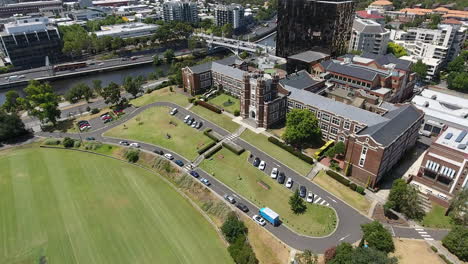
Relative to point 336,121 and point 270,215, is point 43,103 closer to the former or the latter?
point 270,215

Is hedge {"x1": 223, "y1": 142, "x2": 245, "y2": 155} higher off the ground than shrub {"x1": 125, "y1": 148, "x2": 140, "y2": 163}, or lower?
higher

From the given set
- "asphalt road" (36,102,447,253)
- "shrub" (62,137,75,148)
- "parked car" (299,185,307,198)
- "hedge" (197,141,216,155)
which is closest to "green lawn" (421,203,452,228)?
"asphalt road" (36,102,447,253)

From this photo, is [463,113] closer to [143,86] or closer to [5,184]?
[143,86]

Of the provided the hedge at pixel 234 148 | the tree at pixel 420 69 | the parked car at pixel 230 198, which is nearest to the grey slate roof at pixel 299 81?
the hedge at pixel 234 148

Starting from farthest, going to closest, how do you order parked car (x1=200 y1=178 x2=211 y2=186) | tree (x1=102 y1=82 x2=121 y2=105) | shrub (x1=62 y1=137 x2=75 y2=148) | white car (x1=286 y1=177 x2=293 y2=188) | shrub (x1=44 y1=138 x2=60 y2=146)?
tree (x1=102 y1=82 x2=121 y2=105), shrub (x1=44 y1=138 x2=60 y2=146), shrub (x1=62 y1=137 x2=75 y2=148), parked car (x1=200 y1=178 x2=211 y2=186), white car (x1=286 y1=177 x2=293 y2=188)

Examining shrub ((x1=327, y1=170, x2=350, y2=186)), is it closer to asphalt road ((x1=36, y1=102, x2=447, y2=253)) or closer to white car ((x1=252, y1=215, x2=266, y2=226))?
asphalt road ((x1=36, y1=102, x2=447, y2=253))

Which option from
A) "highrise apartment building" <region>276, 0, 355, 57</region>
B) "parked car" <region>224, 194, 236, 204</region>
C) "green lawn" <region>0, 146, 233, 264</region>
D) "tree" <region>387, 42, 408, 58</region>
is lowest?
"green lawn" <region>0, 146, 233, 264</region>
